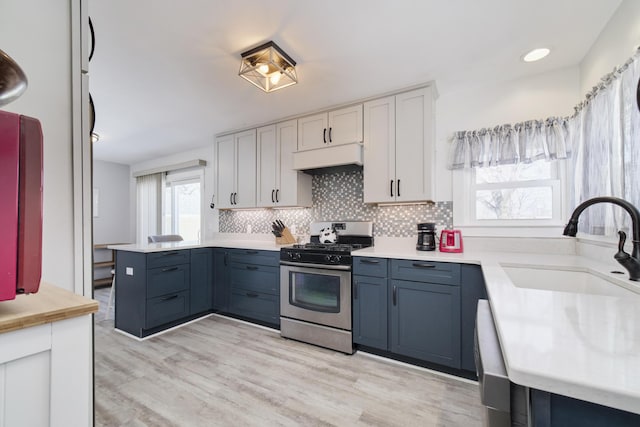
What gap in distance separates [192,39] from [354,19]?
110cm

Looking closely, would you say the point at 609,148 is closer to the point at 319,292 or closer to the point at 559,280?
the point at 559,280

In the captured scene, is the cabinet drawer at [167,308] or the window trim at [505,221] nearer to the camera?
the window trim at [505,221]

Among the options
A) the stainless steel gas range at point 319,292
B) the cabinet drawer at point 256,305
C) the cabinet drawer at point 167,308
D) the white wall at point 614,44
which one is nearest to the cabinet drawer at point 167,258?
the cabinet drawer at point 167,308

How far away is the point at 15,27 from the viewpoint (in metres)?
1.03

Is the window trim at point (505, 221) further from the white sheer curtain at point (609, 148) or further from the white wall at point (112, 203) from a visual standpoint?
the white wall at point (112, 203)

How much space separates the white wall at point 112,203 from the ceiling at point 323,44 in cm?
313

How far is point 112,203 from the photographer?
17.9 ft

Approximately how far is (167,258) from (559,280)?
334cm

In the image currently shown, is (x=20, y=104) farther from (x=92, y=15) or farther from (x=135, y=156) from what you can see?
(x=135, y=156)

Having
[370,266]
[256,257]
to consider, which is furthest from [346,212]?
[256,257]

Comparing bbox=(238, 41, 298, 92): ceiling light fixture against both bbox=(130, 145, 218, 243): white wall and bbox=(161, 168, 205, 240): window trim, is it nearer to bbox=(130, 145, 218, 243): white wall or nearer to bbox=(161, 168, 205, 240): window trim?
bbox=(130, 145, 218, 243): white wall

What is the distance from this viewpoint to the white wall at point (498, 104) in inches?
88.9

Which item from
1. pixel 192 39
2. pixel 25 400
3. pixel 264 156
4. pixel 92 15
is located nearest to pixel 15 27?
pixel 92 15

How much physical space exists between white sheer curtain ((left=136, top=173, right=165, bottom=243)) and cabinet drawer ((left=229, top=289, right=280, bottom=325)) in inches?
117
